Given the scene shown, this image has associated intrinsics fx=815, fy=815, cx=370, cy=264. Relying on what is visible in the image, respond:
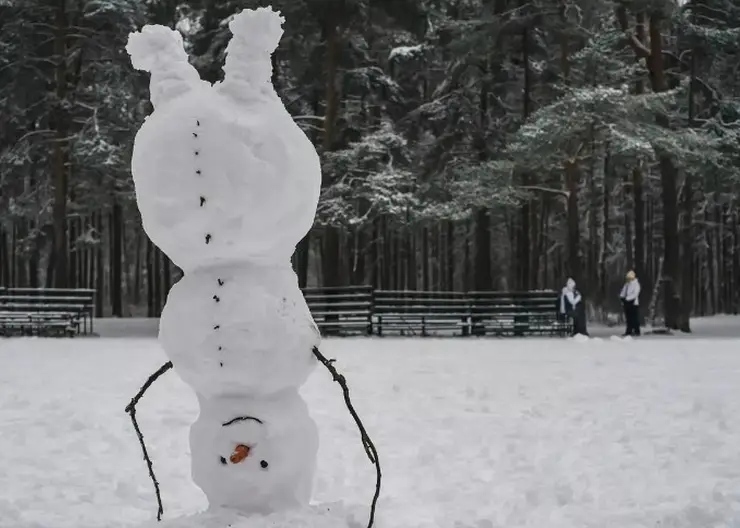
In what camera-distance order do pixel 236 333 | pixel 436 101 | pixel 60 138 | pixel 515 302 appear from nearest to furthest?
pixel 236 333 < pixel 515 302 < pixel 60 138 < pixel 436 101

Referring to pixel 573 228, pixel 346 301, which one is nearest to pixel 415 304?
pixel 346 301

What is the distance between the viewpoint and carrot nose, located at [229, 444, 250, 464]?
3396mm

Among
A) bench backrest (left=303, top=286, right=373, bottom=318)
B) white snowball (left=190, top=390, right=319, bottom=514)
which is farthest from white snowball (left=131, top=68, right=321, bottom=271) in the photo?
bench backrest (left=303, top=286, right=373, bottom=318)

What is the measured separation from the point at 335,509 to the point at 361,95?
19.6 metres

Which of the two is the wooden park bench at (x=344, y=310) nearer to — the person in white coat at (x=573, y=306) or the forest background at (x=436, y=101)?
the forest background at (x=436, y=101)

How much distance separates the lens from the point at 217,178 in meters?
3.40

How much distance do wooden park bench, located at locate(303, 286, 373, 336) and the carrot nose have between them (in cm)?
1785

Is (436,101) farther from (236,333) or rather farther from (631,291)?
(236,333)

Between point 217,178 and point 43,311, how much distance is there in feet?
65.2

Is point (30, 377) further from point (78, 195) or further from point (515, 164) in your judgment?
point (78, 195)

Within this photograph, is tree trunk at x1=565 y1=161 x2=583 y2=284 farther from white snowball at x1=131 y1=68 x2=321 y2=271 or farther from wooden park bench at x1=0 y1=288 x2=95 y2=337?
white snowball at x1=131 y1=68 x2=321 y2=271

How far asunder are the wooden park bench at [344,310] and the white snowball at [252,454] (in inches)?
698

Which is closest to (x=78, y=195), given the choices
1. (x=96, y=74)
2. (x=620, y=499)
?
(x=96, y=74)

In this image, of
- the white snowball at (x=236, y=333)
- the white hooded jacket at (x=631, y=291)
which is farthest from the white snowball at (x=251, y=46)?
the white hooded jacket at (x=631, y=291)
